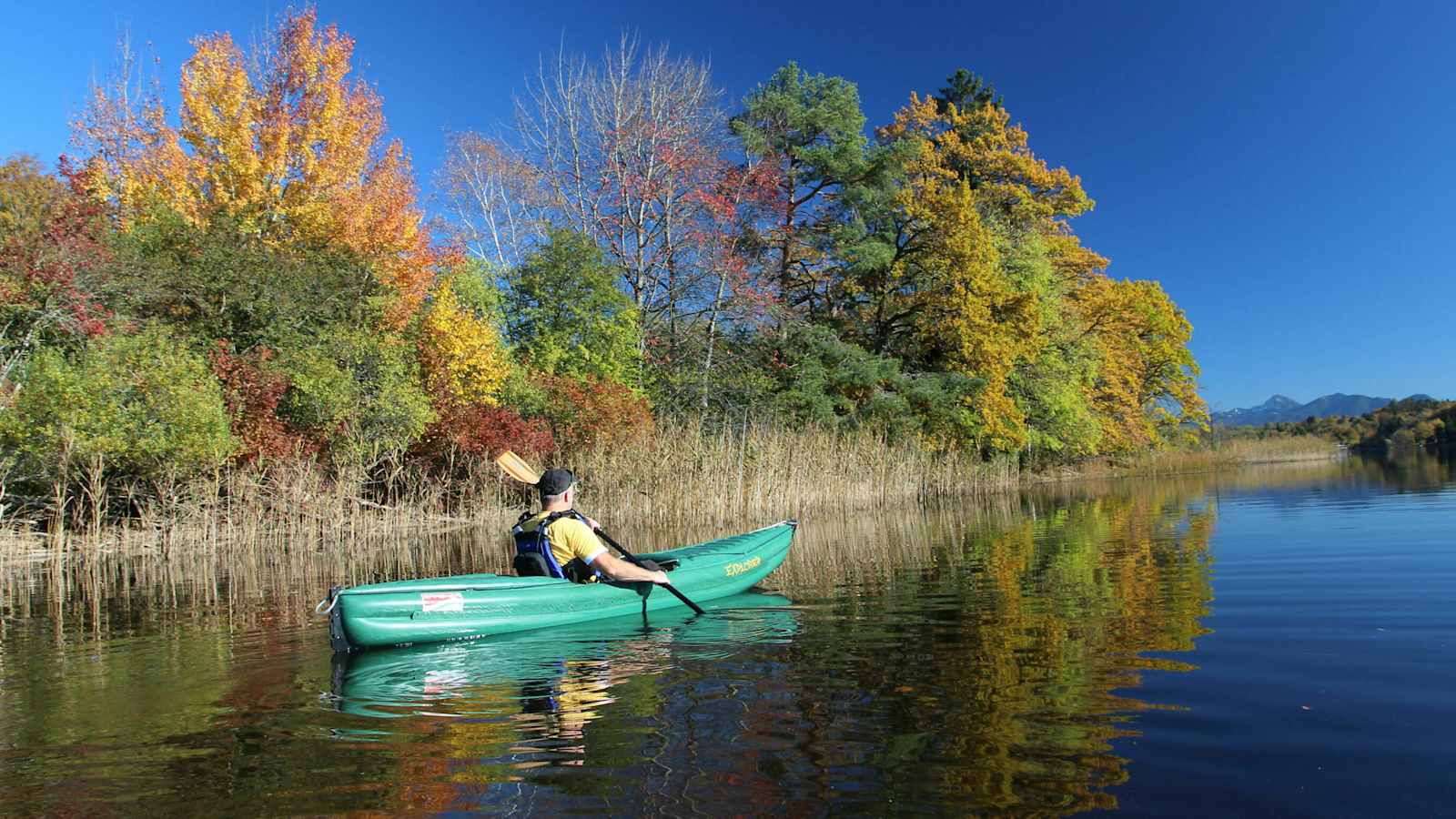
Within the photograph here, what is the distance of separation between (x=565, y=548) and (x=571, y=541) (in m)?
0.07

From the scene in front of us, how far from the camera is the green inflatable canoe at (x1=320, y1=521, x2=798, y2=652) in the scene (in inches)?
228

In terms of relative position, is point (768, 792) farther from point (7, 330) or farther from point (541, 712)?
point (7, 330)

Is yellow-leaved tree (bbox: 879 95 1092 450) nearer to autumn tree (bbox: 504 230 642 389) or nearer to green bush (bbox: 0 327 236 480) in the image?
autumn tree (bbox: 504 230 642 389)

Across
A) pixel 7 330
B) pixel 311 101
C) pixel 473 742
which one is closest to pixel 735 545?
pixel 473 742

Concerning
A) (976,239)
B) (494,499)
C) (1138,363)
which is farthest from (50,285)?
(1138,363)

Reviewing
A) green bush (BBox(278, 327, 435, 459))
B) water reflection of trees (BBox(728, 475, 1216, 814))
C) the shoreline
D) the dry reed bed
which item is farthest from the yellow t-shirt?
green bush (BBox(278, 327, 435, 459))

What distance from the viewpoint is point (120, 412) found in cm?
1169

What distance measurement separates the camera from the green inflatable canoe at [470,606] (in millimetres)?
5793

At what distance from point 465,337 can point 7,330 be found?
6.77m

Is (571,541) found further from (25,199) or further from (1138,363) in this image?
(1138,363)

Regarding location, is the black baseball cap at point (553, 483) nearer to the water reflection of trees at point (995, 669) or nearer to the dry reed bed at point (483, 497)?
the water reflection of trees at point (995, 669)

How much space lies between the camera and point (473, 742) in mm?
3701

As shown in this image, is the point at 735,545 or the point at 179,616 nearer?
the point at 179,616

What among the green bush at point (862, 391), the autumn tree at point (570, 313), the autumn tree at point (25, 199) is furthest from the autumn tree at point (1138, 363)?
the autumn tree at point (25, 199)
